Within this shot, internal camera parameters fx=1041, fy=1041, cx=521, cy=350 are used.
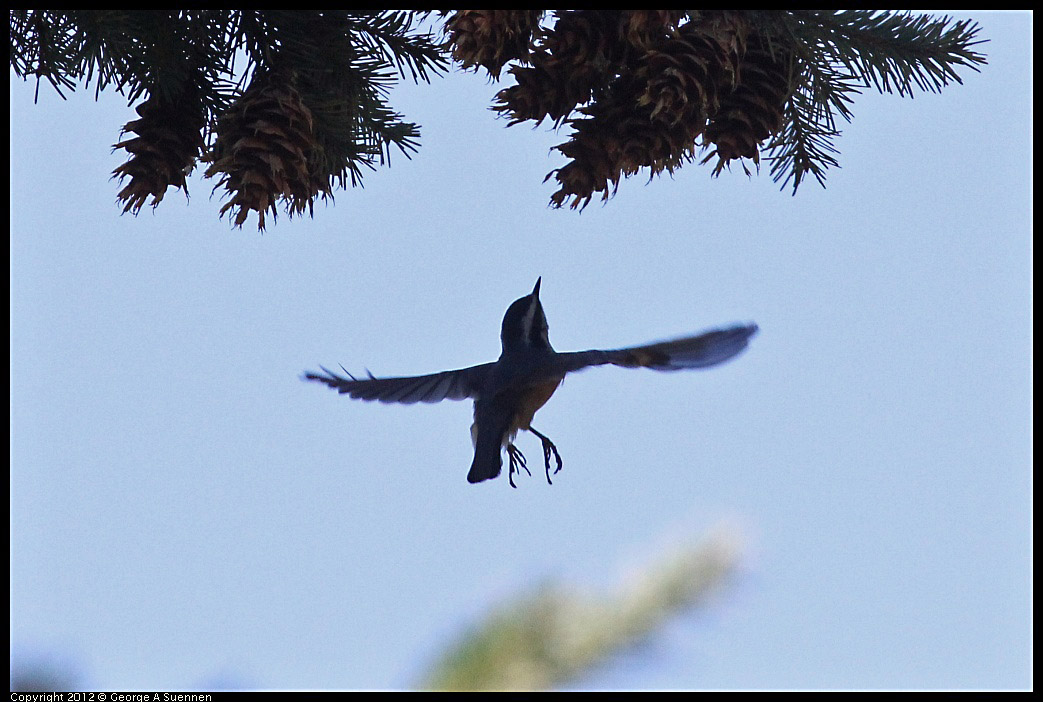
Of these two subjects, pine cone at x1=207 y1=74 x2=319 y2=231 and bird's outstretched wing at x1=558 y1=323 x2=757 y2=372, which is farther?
bird's outstretched wing at x1=558 y1=323 x2=757 y2=372

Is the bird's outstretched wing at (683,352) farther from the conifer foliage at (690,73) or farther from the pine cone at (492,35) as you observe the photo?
the pine cone at (492,35)

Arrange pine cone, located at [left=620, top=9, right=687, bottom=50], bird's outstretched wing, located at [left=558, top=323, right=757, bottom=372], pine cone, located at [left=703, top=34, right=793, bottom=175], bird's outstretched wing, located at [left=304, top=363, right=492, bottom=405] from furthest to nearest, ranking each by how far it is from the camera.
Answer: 1. bird's outstretched wing, located at [left=304, top=363, right=492, bottom=405]
2. bird's outstretched wing, located at [left=558, top=323, right=757, bottom=372]
3. pine cone, located at [left=703, top=34, right=793, bottom=175]
4. pine cone, located at [left=620, top=9, right=687, bottom=50]

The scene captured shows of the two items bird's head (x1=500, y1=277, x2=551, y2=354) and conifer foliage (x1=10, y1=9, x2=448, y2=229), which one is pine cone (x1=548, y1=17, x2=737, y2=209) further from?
bird's head (x1=500, y1=277, x2=551, y2=354)

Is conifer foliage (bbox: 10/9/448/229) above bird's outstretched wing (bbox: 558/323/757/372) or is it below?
above

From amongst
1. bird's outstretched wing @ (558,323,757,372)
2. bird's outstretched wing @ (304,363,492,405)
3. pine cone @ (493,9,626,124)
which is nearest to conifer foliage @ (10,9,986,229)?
pine cone @ (493,9,626,124)

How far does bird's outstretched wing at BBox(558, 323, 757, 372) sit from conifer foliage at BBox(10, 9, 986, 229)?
0.39 m

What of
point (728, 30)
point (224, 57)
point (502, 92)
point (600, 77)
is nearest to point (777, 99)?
point (728, 30)

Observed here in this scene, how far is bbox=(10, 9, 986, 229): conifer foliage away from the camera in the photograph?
175 centimetres

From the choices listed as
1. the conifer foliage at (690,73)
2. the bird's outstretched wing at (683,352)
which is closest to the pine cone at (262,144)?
the conifer foliage at (690,73)

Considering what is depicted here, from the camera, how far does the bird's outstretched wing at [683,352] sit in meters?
2.18

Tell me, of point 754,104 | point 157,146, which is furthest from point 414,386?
point 754,104

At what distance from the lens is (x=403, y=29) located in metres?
1.96

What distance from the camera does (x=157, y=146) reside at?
1.88 m
